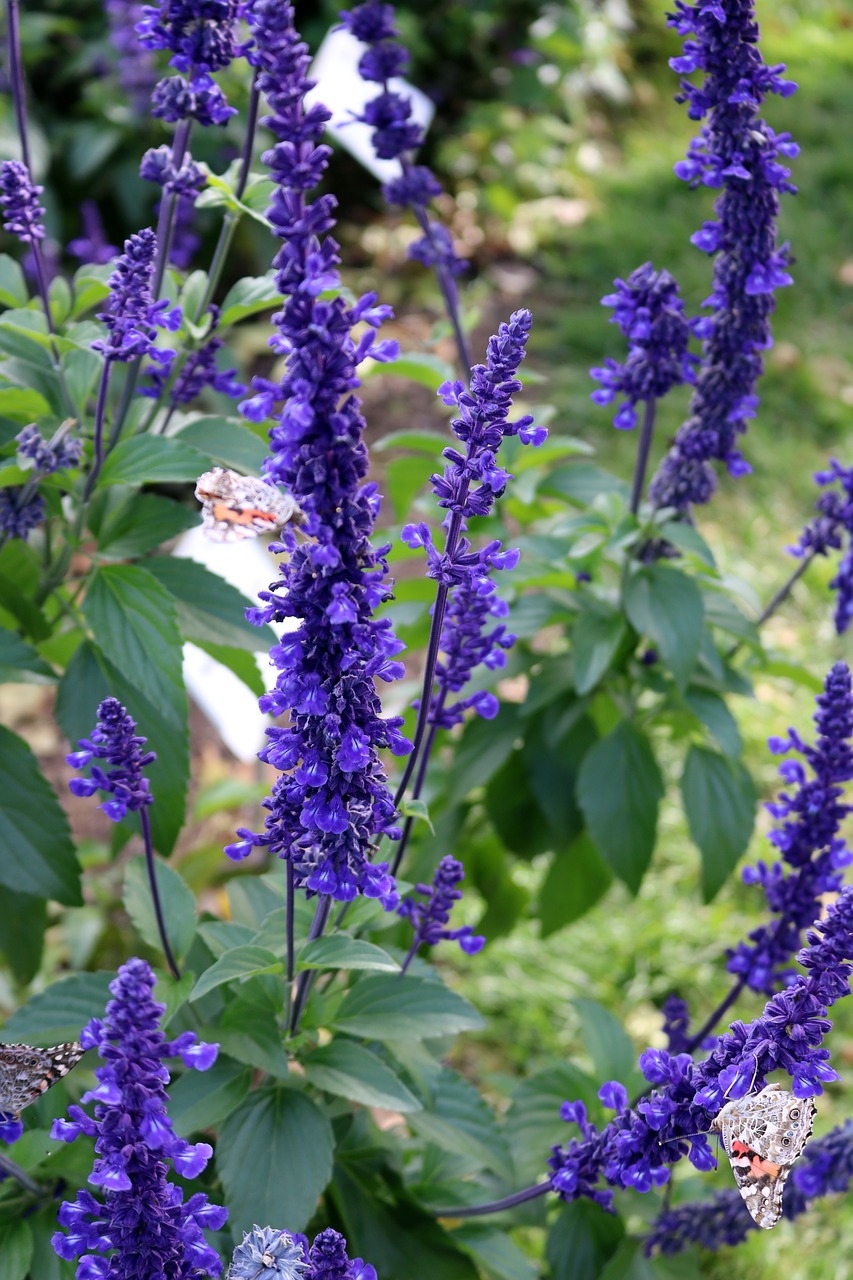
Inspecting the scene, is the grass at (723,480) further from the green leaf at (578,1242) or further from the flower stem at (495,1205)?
the flower stem at (495,1205)

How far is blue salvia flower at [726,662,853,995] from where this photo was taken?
1.98 metres

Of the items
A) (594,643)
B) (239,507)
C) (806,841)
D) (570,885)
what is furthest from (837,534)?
(239,507)

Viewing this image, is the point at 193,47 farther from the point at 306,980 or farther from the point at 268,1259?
the point at 268,1259

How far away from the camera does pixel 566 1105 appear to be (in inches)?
74.8

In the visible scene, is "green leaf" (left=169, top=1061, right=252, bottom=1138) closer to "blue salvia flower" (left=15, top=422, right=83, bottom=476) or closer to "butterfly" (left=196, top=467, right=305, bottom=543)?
"butterfly" (left=196, top=467, right=305, bottom=543)

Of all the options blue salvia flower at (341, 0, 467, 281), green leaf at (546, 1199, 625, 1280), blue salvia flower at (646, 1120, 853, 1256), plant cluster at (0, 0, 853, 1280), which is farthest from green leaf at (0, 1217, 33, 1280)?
blue salvia flower at (341, 0, 467, 281)

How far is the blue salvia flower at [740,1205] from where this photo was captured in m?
2.26

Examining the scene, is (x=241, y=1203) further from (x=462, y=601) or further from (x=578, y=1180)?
(x=462, y=601)

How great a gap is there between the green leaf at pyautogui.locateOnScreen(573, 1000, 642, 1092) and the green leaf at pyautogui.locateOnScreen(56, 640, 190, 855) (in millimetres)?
939

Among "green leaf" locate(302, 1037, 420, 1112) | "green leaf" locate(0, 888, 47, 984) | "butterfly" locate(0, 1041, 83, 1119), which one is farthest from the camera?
"green leaf" locate(0, 888, 47, 984)

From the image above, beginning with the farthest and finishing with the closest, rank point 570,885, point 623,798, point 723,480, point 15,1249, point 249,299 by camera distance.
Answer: point 723,480 → point 570,885 → point 623,798 → point 249,299 → point 15,1249

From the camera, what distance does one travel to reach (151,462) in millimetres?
2221

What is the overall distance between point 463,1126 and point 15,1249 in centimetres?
79

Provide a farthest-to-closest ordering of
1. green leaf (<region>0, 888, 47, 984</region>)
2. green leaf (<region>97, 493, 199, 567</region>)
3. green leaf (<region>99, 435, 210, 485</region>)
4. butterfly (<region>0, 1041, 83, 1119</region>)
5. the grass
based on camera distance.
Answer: the grass
green leaf (<region>0, 888, 47, 984</region>)
green leaf (<region>97, 493, 199, 567</region>)
green leaf (<region>99, 435, 210, 485</region>)
butterfly (<region>0, 1041, 83, 1119</region>)
